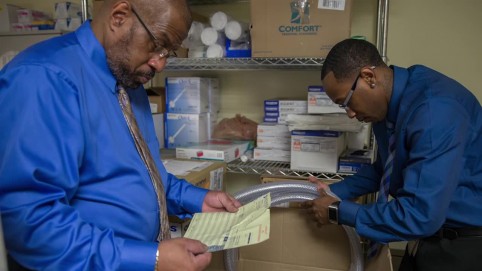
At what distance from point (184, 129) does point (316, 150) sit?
71 centimetres

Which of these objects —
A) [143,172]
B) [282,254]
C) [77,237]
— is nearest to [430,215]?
[282,254]

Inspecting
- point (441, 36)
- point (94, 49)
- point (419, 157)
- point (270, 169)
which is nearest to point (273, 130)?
point (270, 169)

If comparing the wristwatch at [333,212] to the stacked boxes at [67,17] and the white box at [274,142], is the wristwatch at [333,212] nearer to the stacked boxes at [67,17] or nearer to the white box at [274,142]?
the white box at [274,142]

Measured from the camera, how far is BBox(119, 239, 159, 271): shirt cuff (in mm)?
712

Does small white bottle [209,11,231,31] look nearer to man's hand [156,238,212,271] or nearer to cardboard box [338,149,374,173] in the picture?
cardboard box [338,149,374,173]

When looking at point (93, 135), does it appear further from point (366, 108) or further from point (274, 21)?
point (274, 21)

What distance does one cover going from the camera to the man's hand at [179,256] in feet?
2.42

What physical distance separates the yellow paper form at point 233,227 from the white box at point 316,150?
1.84 ft

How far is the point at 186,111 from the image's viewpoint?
1886 millimetres

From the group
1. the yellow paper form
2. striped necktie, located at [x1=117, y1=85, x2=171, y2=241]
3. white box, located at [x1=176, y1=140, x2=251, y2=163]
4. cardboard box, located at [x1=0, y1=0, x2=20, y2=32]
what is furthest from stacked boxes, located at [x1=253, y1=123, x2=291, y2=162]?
cardboard box, located at [x1=0, y1=0, x2=20, y2=32]

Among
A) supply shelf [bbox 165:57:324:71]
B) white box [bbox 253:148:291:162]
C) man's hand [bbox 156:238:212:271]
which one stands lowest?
white box [bbox 253:148:291:162]

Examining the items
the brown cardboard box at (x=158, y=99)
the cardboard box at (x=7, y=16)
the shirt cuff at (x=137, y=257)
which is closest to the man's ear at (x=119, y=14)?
the shirt cuff at (x=137, y=257)

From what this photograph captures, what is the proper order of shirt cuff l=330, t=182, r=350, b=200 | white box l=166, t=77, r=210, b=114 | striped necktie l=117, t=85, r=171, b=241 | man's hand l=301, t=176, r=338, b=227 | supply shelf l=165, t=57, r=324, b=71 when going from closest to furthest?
striped necktie l=117, t=85, r=171, b=241 < man's hand l=301, t=176, r=338, b=227 < shirt cuff l=330, t=182, r=350, b=200 < supply shelf l=165, t=57, r=324, b=71 < white box l=166, t=77, r=210, b=114

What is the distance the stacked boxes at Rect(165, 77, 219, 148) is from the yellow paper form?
84 centimetres
